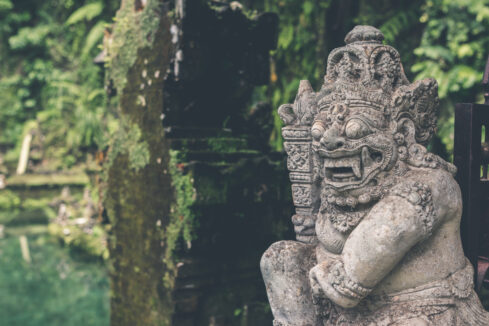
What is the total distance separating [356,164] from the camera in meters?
2.15

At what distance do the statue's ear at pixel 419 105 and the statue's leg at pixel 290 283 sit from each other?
0.70m

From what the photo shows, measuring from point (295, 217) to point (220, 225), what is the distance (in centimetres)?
120

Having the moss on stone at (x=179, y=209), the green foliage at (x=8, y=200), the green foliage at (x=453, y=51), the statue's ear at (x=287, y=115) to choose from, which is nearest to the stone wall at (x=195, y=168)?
the moss on stone at (x=179, y=209)

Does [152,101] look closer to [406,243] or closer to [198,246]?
[198,246]

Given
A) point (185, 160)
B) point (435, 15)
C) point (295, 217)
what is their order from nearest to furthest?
point (295, 217) → point (185, 160) → point (435, 15)

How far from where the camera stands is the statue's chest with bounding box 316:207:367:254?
2188 millimetres

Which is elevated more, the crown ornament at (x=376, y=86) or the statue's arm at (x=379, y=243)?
the crown ornament at (x=376, y=86)

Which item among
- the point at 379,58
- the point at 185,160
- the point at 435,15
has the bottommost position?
the point at 185,160

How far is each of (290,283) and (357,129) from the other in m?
0.71

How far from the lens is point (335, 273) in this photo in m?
2.11

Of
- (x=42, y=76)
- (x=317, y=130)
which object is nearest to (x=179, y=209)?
(x=317, y=130)

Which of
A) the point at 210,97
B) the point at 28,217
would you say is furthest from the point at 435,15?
the point at 28,217

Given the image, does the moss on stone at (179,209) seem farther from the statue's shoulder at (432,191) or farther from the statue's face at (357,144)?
the statue's shoulder at (432,191)

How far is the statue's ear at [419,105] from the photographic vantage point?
7.16 feet
